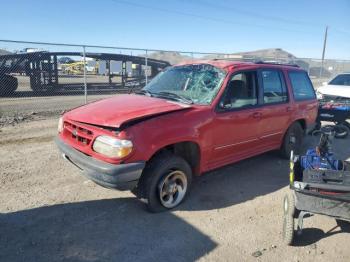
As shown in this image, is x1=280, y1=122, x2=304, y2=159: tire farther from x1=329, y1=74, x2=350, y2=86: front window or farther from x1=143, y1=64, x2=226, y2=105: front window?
x1=329, y1=74, x2=350, y2=86: front window

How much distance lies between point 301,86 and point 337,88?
18.9ft

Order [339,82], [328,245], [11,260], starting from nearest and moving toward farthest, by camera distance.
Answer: [11,260], [328,245], [339,82]

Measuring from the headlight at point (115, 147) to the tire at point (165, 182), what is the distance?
463 mm

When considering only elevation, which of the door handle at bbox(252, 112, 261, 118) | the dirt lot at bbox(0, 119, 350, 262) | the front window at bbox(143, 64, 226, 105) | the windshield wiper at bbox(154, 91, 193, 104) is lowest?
the dirt lot at bbox(0, 119, 350, 262)

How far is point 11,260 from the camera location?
2.99m

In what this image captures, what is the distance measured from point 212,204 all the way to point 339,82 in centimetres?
964

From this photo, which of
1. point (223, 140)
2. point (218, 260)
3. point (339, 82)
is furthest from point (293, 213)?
point (339, 82)

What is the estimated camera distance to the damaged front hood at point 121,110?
3680 mm

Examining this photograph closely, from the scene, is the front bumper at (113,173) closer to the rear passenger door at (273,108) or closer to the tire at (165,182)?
the tire at (165,182)

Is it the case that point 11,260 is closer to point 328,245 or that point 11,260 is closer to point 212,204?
point 212,204

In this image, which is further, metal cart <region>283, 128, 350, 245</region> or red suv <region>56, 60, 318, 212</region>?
red suv <region>56, 60, 318, 212</region>

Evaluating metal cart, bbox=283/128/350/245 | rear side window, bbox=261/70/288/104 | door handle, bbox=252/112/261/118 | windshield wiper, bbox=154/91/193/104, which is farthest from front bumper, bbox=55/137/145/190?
rear side window, bbox=261/70/288/104

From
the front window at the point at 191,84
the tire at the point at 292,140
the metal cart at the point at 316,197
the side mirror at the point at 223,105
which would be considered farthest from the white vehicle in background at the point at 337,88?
the metal cart at the point at 316,197

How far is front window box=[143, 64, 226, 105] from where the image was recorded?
4477mm
